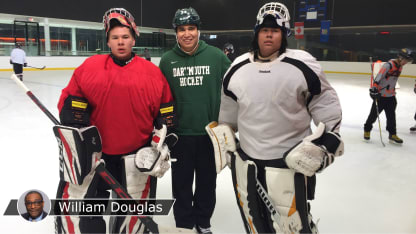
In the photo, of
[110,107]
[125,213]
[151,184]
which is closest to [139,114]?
[110,107]

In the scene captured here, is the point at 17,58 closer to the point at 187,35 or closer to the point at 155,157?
the point at 187,35

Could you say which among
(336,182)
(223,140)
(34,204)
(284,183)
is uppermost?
(223,140)

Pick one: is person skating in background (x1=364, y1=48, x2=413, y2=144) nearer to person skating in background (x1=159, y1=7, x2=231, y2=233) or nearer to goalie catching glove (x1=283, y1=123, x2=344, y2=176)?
person skating in background (x1=159, y1=7, x2=231, y2=233)

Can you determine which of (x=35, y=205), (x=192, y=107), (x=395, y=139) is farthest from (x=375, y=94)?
(x=35, y=205)

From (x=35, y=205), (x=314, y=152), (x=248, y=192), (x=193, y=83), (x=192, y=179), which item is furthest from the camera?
(x=192, y=179)

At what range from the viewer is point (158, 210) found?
1.99 metres

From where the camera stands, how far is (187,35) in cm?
174

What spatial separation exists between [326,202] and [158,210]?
4.36 feet

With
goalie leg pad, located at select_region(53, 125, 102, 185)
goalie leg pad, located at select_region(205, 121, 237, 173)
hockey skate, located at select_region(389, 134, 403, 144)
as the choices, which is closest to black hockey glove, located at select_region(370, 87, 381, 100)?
hockey skate, located at select_region(389, 134, 403, 144)

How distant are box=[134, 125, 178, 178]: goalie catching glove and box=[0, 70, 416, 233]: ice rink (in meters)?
0.80

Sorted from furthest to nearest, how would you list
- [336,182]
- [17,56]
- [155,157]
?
[17,56] → [336,182] → [155,157]

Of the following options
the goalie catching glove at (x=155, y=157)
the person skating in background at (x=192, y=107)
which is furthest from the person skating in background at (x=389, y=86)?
the goalie catching glove at (x=155, y=157)

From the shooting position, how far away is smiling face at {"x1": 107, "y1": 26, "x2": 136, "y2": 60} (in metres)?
1.47

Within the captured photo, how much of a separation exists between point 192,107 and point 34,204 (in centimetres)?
98
